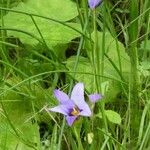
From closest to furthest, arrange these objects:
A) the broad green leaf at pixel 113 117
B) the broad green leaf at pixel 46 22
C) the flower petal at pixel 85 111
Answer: the flower petal at pixel 85 111
the broad green leaf at pixel 113 117
the broad green leaf at pixel 46 22

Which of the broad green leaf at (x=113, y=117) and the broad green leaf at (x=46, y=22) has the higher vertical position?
the broad green leaf at (x=46, y=22)

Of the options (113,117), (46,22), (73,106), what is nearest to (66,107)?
(73,106)

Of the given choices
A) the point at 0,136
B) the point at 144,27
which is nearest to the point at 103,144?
the point at 0,136

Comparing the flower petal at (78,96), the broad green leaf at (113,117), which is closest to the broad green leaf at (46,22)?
the broad green leaf at (113,117)

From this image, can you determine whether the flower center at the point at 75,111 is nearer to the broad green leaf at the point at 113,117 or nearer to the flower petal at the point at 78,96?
the flower petal at the point at 78,96

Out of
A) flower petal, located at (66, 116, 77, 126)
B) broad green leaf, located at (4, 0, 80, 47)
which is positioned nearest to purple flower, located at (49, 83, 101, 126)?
flower petal, located at (66, 116, 77, 126)

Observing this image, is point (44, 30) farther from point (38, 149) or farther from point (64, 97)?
point (64, 97)

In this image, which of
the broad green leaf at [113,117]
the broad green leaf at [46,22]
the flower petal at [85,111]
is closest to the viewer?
the flower petal at [85,111]

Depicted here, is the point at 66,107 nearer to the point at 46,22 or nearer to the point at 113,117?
the point at 113,117

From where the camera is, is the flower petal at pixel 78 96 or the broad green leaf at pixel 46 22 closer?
the flower petal at pixel 78 96

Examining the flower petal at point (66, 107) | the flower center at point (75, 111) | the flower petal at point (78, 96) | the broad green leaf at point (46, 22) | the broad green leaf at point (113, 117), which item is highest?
the broad green leaf at point (46, 22)

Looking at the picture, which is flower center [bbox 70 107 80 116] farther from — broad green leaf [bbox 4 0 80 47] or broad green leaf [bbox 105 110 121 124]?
broad green leaf [bbox 4 0 80 47]
